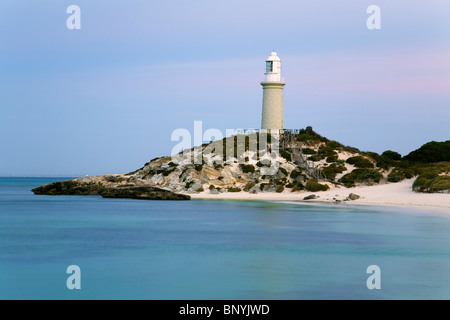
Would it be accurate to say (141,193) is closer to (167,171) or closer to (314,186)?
(167,171)

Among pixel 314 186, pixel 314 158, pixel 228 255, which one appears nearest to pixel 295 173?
pixel 314 186

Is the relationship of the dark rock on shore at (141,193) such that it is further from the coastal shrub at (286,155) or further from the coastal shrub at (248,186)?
the coastal shrub at (286,155)

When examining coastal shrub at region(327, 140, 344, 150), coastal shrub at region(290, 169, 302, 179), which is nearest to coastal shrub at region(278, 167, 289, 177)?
coastal shrub at region(290, 169, 302, 179)

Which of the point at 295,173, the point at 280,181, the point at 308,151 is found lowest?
the point at 280,181

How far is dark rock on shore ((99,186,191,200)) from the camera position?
168 ft

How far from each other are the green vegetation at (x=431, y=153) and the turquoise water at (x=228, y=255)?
1024 inches

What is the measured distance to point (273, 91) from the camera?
5853 centimetres

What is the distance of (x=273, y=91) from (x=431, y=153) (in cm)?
1734

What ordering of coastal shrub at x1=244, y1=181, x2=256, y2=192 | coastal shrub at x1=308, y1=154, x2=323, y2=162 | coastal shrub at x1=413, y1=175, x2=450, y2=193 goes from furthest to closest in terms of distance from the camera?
coastal shrub at x1=308, y1=154, x2=323, y2=162 → coastal shrub at x1=244, y1=181, x2=256, y2=192 → coastal shrub at x1=413, y1=175, x2=450, y2=193

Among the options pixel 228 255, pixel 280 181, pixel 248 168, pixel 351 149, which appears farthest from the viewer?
pixel 351 149

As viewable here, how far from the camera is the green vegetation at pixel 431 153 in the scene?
6003 centimetres

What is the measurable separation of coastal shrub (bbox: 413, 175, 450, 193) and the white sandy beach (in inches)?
28.0

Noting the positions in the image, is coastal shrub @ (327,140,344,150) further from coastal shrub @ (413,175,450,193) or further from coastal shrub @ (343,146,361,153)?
coastal shrub @ (413,175,450,193)
